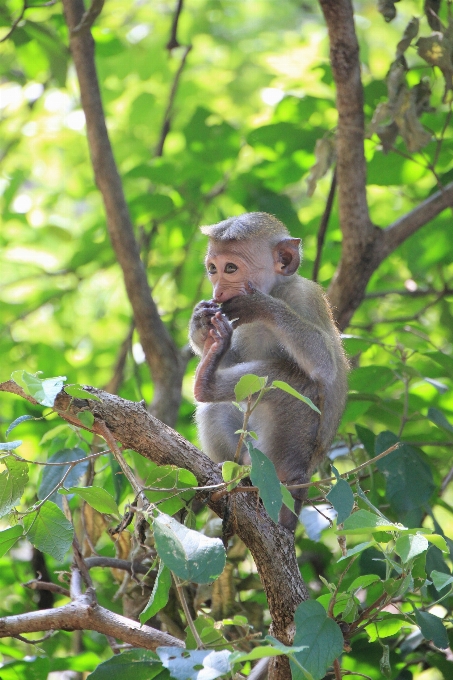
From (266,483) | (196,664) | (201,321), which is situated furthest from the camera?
(201,321)

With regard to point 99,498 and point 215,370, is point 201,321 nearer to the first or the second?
point 215,370

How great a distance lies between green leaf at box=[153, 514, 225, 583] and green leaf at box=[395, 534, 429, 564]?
1.40ft

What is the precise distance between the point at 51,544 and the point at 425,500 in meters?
1.47

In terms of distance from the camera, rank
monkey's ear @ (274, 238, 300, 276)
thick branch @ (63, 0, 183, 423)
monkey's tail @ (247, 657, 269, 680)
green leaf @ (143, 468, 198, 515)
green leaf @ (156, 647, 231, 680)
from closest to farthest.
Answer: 1. green leaf @ (156, 647, 231, 680)
2. green leaf @ (143, 468, 198, 515)
3. monkey's tail @ (247, 657, 269, 680)
4. monkey's ear @ (274, 238, 300, 276)
5. thick branch @ (63, 0, 183, 423)

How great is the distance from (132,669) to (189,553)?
365mm

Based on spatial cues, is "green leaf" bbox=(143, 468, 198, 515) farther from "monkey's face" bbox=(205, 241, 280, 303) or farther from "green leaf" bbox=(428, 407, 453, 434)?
"monkey's face" bbox=(205, 241, 280, 303)

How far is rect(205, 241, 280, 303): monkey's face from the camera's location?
3.24 meters

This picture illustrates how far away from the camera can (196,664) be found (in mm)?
1433

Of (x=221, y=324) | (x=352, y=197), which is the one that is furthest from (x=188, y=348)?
(x=221, y=324)

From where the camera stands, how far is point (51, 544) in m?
1.94

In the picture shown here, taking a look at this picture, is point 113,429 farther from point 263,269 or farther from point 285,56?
point 285,56

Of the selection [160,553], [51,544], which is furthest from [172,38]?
[160,553]

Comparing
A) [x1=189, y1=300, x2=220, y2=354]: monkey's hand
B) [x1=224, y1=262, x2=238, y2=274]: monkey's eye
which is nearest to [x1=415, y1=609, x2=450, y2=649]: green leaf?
[x1=189, y1=300, x2=220, y2=354]: monkey's hand

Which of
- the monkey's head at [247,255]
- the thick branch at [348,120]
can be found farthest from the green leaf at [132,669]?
the thick branch at [348,120]
